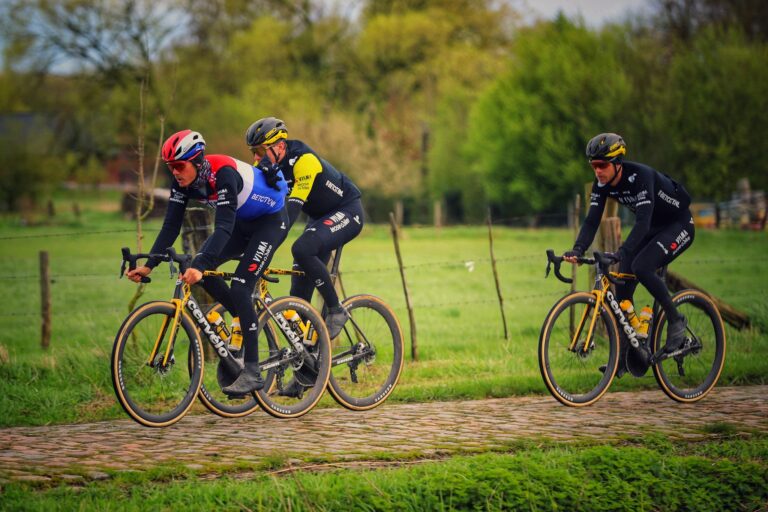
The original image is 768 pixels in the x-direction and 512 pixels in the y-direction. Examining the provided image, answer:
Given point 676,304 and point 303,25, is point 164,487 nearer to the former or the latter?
point 676,304

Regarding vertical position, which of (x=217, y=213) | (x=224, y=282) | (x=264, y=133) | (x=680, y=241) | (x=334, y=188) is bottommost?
(x=224, y=282)

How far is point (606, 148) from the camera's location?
352 inches

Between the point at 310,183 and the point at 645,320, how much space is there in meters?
3.29

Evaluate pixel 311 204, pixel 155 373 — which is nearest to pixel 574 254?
pixel 311 204

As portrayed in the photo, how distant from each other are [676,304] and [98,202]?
195 feet

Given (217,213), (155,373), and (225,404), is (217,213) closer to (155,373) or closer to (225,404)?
(155,373)

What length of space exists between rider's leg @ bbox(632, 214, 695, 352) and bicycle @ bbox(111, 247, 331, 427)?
2865 mm

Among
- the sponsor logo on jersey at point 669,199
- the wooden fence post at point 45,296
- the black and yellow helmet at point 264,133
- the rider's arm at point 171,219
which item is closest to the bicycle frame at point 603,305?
the sponsor logo on jersey at point 669,199

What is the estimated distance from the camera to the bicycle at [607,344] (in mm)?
8906

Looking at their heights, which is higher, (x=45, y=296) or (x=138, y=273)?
(x=138, y=273)

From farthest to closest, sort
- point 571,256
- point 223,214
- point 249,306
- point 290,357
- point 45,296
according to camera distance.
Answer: point 45,296 → point 571,256 → point 290,357 → point 249,306 → point 223,214

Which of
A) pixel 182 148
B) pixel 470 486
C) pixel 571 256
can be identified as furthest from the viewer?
pixel 571 256

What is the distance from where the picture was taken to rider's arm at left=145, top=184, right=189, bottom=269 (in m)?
7.76

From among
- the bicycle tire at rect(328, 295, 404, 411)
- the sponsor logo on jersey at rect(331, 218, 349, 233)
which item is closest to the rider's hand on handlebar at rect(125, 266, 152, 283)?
the sponsor logo on jersey at rect(331, 218, 349, 233)
